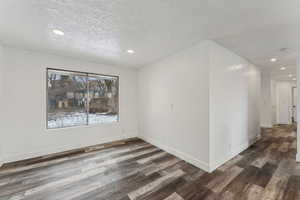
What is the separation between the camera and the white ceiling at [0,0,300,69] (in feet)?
5.00

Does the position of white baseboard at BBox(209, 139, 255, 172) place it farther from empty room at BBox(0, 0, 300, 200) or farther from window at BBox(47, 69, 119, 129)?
window at BBox(47, 69, 119, 129)

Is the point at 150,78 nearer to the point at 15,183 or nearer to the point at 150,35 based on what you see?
the point at 150,35

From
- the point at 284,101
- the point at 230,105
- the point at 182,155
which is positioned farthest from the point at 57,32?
the point at 284,101

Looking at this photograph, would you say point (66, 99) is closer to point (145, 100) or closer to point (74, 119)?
point (74, 119)

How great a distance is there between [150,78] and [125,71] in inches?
40.9

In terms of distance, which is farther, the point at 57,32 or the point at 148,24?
the point at 57,32

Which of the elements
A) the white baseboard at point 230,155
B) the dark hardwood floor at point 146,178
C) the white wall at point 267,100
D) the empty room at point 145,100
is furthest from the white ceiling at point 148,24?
the white wall at point 267,100

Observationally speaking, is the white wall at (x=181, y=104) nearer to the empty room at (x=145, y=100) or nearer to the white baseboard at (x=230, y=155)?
the empty room at (x=145, y=100)

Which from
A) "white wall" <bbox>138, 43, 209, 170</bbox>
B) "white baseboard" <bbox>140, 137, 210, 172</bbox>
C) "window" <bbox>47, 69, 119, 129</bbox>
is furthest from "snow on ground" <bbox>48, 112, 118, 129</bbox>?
"white baseboard" <bbox>140, 137, 210, 172</bbox>

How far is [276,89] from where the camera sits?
6.87 meters

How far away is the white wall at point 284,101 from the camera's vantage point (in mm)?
6758

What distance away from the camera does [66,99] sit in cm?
351

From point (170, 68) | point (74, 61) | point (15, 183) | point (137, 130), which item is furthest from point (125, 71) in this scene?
point (15, 183)

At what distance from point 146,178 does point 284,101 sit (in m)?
8.94
